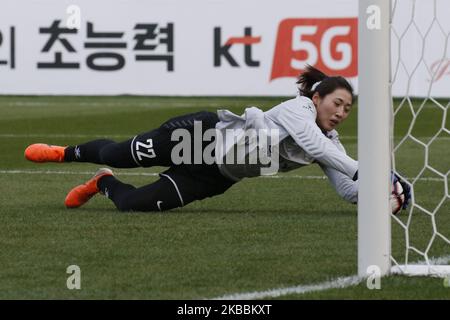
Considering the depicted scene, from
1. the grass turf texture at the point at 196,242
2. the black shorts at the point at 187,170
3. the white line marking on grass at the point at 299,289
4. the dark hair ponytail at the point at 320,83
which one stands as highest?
the dark hair ponytail at the point at 320,83

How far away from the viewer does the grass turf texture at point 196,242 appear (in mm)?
4969

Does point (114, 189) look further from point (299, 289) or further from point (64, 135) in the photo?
point (64, 135)

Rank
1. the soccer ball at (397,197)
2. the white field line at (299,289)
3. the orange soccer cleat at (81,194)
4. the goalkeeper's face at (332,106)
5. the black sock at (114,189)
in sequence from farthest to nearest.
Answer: the orange soccer cleat at (81,194) → the black sock at (114,189) → the goalkeeper's face at (332,106) → the soccer ball at (397,197) → the white field line at (299,289)

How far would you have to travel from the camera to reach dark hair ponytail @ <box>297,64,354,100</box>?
274 inches

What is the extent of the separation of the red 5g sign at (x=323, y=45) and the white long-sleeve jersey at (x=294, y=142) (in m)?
12.0

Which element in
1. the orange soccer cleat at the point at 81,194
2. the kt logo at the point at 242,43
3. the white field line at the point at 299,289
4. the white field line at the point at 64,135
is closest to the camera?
the white field line at the point at 299,289

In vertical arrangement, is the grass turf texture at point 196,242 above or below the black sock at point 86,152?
below

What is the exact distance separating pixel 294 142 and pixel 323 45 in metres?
12.4

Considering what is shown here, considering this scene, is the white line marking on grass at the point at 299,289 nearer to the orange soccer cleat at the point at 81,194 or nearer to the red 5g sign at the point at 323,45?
the orange soccer cleat at the point at 81,194

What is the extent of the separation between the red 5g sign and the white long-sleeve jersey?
39.4ft

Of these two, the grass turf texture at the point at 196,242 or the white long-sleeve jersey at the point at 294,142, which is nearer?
the grass turf texture at the point at 196,242

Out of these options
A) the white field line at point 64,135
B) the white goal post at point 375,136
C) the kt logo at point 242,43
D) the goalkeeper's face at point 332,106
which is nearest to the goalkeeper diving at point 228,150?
the goalkeeper's face at point 332,106

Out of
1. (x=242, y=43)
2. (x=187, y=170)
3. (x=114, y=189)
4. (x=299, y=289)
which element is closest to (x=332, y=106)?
(x=187, y=170)

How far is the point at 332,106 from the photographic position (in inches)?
274
